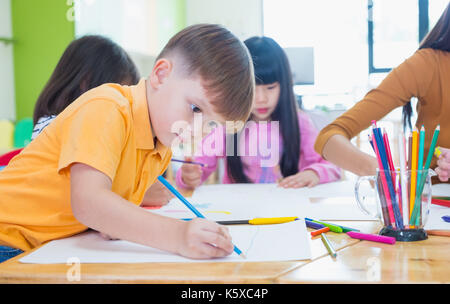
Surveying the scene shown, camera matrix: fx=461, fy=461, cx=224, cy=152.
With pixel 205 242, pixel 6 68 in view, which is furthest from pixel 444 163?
pixel 6 68

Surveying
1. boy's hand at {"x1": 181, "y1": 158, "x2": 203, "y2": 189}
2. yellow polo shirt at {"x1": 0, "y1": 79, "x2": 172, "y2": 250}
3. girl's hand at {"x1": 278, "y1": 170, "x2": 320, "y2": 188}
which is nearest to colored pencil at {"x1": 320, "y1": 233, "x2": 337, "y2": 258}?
yellow polo shirt at {"x1": 0, "y1": 79, "x2": 172, "y2": 250}

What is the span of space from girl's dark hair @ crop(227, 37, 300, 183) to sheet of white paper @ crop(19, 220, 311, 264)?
33.3 inches

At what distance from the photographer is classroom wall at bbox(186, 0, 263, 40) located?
4.80 meters

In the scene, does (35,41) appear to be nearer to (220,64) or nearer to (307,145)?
(307,145)

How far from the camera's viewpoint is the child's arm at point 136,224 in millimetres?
464

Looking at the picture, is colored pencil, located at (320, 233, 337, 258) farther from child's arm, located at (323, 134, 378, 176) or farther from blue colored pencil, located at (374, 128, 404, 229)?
child's arm, located at (323, 134, 378, 176)

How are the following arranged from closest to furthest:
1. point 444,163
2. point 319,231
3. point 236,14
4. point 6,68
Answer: point 319,231 → point 444,163 → point 6,68 → point 236,14

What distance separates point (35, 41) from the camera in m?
2.88

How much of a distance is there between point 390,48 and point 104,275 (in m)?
4.62

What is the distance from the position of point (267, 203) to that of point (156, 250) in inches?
14.7

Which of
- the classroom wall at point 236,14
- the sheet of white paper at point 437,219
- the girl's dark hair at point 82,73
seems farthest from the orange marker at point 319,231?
the classroom wall at point 236,14

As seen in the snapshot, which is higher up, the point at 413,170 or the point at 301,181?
the point at 413,170
